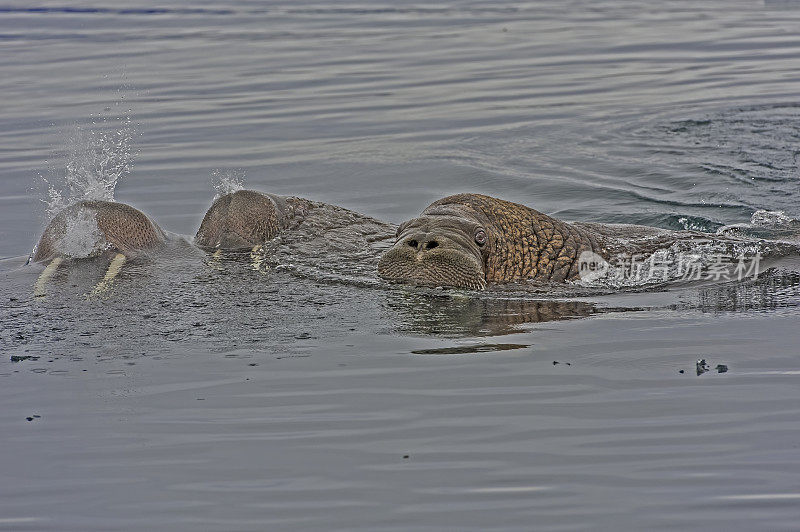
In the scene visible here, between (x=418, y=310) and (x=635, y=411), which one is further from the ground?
(x=418, y=310)

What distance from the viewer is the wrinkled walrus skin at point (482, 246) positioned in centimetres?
816

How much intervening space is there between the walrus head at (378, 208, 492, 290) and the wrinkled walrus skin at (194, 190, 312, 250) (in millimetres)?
1384

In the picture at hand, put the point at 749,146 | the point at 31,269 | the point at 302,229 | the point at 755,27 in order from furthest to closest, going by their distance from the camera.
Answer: the point at 755,27, the point at 749,146, the point at 302,229, the point at 31,269

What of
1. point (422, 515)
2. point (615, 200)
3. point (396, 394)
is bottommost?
point (422, 515)

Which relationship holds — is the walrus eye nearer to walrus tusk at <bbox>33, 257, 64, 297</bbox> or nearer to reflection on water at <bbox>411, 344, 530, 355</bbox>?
reflection on water at <bbox>411, 344, 530, 355</bbox>

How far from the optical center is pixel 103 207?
885 cm

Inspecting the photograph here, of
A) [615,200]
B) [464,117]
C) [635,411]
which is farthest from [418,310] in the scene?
[464,117]

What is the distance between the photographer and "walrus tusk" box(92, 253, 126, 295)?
8.02m

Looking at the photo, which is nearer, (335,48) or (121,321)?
(121,321)

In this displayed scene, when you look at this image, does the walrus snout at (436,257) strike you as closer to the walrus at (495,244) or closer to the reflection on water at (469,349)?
the walrus at (495,244)

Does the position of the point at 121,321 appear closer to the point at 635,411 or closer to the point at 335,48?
the point at 635,411

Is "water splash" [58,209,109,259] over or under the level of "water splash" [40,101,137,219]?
under

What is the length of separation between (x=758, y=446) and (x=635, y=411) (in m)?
0.66

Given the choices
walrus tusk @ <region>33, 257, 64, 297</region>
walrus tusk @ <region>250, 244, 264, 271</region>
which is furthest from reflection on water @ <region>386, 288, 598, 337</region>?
walrus tusk @ <region>33, 257, 64, 297</region>
